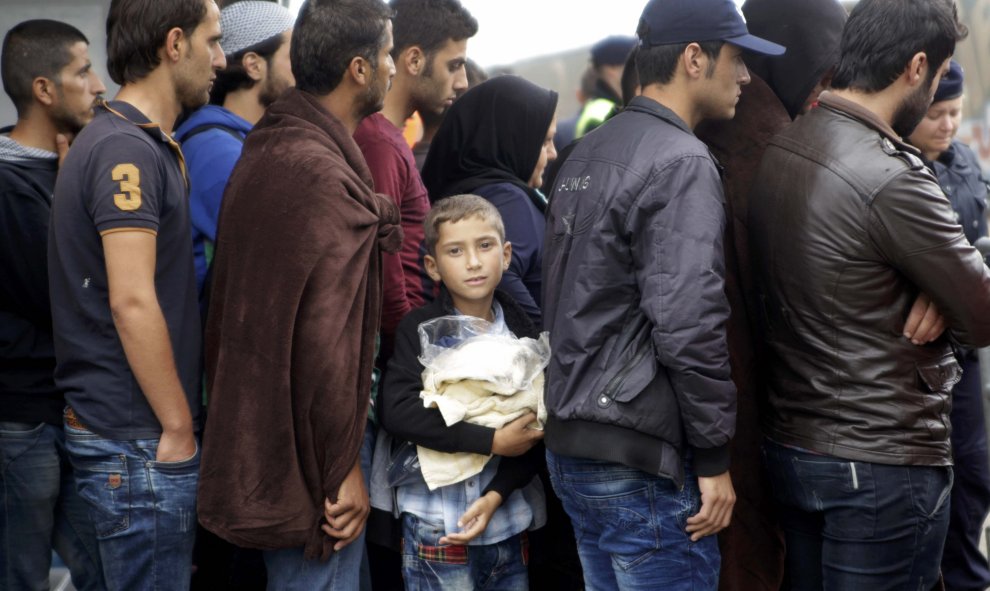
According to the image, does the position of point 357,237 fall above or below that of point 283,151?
A: below

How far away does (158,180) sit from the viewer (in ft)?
9.02

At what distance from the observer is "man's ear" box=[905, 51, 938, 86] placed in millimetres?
2848

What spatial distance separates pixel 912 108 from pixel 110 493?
2.25m

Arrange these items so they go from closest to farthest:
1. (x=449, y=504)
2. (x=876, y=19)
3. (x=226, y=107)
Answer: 1. (x=876, y=19)
2. (x=449, y=504)
3. (x=226, y=107)

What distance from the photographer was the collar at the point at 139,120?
9.24 ft

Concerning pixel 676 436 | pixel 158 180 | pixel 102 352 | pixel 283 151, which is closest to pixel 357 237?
pixel 283 151

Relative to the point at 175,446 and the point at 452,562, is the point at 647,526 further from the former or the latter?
the point at 175,446

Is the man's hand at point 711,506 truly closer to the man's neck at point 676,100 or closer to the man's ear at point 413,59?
the man's neck at point 676,100

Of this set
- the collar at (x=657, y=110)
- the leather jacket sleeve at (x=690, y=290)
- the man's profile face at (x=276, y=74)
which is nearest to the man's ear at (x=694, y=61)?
the collar at (x=657, y=110)

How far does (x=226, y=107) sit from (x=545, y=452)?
157cm

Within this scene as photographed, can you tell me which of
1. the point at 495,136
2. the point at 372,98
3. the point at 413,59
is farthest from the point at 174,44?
the point at 495,136

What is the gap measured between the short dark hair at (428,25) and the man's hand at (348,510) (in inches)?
63.6

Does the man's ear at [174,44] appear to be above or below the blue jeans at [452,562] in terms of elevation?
above

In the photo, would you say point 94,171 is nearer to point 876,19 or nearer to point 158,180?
point 158,180
